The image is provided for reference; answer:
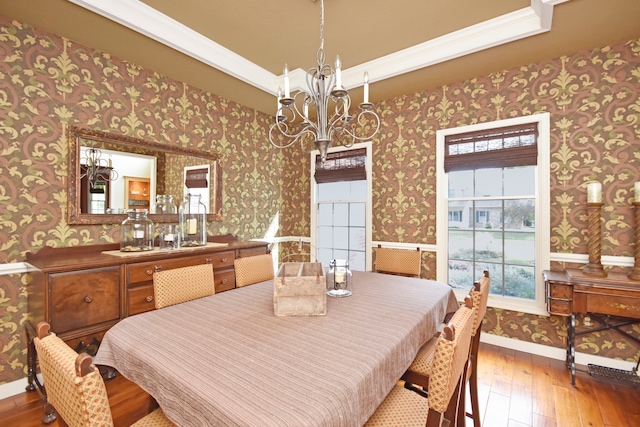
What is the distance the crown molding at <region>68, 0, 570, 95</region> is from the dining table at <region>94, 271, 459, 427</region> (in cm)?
215

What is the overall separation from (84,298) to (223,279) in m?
1.15

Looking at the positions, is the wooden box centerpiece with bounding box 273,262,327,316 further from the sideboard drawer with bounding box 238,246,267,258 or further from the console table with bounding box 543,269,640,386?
the console table with bounding box 543,269,640,386

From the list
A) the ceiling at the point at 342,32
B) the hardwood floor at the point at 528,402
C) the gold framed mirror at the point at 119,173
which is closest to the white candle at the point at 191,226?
the gold framed mirror at the point at 119,173

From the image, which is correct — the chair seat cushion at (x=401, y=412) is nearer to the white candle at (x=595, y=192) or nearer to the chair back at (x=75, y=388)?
the chair back at (x=75, y=388)

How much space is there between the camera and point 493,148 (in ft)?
9.96

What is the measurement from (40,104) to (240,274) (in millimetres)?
2042

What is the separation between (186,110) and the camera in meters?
3.25

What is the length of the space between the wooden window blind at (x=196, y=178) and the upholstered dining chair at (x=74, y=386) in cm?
261

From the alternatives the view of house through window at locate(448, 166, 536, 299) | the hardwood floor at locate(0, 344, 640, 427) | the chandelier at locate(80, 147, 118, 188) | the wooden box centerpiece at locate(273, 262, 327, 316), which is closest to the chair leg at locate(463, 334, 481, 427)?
the hardwood floor at locate(0, 344, 640, 427)

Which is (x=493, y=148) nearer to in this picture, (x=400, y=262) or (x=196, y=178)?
(x=400, y=262)

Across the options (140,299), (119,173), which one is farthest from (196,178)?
(140,299)

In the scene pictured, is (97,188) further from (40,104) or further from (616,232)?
(616,232)

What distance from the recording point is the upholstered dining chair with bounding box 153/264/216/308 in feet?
5.72

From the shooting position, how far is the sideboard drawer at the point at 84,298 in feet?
6.29
